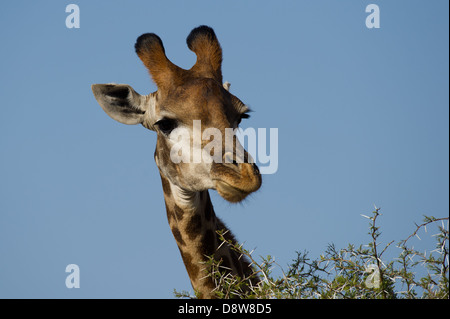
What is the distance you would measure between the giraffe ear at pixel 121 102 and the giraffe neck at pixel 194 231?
0.97m

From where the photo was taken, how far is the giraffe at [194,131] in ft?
21.4

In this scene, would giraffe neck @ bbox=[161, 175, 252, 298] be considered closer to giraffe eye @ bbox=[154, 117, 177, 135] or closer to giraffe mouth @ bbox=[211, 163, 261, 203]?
giraffe eye @ bbox=[154, 117, 177, 135]

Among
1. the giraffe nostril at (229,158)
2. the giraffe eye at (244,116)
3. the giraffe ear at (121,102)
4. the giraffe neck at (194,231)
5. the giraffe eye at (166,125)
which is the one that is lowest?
the giraffe neck at (194,231)

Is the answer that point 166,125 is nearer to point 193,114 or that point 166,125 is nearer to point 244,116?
point 193,114

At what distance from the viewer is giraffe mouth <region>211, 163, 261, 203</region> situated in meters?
6.13

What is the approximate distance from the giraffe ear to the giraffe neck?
0.97 meters

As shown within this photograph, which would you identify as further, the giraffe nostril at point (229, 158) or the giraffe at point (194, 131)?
the giraffe at point (194, 131)

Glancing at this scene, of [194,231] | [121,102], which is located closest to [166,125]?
[121,102]

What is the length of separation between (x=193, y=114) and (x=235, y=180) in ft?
3.95

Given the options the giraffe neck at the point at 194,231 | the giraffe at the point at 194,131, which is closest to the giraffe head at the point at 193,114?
the giraffe at the point at 194,131

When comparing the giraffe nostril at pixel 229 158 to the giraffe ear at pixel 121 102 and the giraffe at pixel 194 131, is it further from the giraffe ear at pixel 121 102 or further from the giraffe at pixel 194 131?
the giraffe ear at pixel 121 102

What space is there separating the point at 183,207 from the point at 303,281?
253 centimetres

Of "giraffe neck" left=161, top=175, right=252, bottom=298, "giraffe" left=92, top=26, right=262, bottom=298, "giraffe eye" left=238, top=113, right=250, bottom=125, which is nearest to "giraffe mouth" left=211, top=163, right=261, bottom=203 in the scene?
"giraffe" left=92, top=26, right=262, bottom=298
